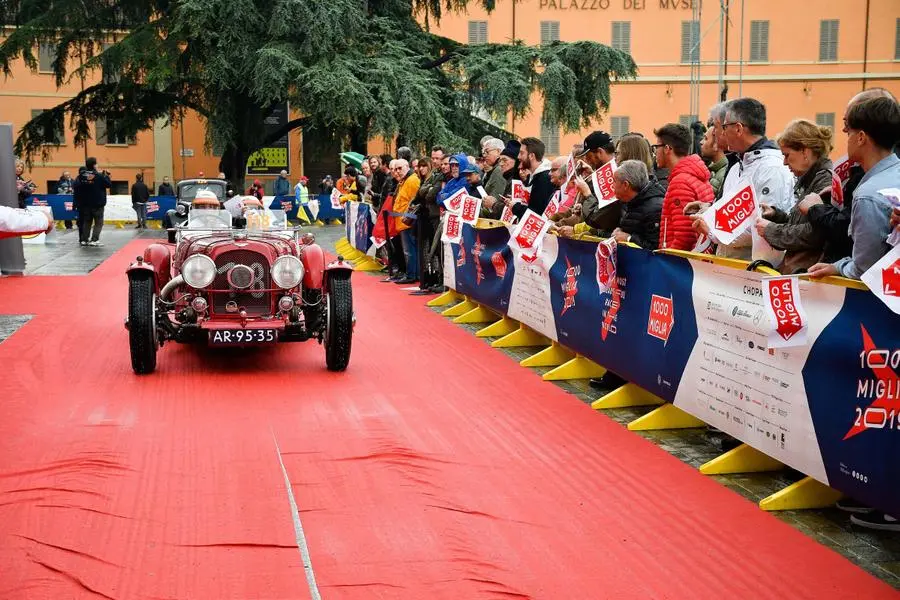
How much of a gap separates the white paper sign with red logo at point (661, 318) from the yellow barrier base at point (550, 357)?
2567mm

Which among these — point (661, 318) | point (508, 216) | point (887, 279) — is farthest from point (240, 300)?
point (887, 279)

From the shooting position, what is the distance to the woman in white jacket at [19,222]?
888 cm

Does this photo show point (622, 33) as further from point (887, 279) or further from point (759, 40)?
point (887, 279)

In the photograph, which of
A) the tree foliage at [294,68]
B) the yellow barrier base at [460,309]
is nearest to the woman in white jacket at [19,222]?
the yellow barrier base at [460,309]

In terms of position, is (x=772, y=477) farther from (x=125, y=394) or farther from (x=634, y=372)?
(x=125, y=394)

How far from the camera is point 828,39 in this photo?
52562mm

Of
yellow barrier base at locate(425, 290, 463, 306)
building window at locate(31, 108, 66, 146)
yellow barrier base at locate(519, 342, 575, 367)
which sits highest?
building window at locate(31, 108, 66, 146)

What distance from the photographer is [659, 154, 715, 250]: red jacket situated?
26.2ft

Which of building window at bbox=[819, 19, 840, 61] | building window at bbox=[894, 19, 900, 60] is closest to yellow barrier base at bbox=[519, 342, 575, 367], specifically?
building window at bbox=[819, 19, 840, 61]

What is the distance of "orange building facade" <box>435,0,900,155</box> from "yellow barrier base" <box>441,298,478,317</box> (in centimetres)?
3802

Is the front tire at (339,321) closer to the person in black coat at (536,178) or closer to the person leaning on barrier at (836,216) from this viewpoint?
the person in black coat at (536,178)

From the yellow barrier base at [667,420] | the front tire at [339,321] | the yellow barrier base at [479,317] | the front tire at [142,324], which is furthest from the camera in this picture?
Answer: the yellow barrier base at [479,317]

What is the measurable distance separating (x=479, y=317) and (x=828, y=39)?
44486 mm

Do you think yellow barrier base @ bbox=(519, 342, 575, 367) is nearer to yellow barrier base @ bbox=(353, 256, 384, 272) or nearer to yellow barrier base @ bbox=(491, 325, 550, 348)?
yellow barrier base @ bbox=(491, 325, 550, 348)
